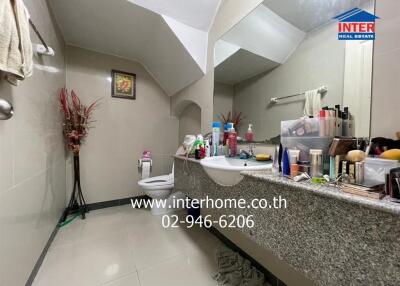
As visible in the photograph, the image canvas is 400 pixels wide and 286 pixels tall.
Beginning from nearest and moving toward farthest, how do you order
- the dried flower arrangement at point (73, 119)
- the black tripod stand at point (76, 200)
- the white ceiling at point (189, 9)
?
1. the white ceiling at point (189, 9)
2. the dried flower arrangement at point (73, 119)
3. the black tripod stand at point (76, 200)

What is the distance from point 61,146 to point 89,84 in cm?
81

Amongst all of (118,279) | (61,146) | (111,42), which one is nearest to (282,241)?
(118,279)

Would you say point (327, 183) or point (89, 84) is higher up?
point (89, 84)

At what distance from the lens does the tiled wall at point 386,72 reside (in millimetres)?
619

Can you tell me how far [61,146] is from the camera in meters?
1.71

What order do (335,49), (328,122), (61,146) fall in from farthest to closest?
1. (61,146)
2. (335,49)
3. (328,122)

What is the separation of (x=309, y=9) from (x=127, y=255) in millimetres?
2067

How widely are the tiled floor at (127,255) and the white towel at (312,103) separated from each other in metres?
1.21

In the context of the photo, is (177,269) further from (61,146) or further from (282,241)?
A: (61,146)

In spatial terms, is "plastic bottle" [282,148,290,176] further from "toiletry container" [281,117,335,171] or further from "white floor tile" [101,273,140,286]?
"white floor tile" [101,273,140,286]

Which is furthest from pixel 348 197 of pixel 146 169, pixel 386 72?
pixel 146 169

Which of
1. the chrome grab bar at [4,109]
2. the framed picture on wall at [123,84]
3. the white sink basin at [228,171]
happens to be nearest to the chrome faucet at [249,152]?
the white sink basin at [228,171]

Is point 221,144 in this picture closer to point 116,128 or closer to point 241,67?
point 241,67

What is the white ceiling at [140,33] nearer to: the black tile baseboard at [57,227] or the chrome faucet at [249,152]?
the chrome faucet at [249,152]
